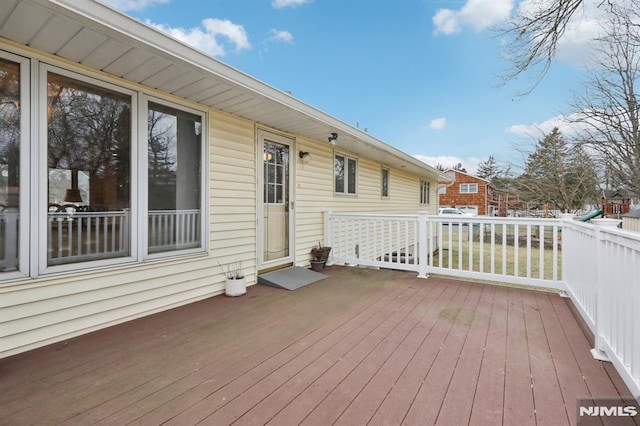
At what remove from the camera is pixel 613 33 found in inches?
204

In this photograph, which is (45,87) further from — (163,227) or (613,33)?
(613,33)

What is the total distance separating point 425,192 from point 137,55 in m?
11.3

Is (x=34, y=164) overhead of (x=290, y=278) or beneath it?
overhead

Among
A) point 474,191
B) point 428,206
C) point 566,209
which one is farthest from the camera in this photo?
point 474,191

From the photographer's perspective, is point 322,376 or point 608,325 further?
point 608,325

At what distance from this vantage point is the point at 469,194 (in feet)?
84.8

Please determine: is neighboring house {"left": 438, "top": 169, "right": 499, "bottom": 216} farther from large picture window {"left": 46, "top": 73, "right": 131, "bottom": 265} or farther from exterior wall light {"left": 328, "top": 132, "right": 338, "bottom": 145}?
large picture window {"left": 46, "top": 73, "right": 131, "bottom": 265}

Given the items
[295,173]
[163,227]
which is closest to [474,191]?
[295,173]

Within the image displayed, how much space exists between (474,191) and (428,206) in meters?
15.8

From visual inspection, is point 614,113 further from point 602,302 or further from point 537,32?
point 602,302

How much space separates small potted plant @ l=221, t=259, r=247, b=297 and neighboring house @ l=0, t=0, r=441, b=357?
0.11 meters

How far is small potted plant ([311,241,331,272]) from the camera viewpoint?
5137 millimetres

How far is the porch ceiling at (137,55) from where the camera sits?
1.88 meters

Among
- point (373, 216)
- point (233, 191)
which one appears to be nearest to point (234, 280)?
point (233, 191)
